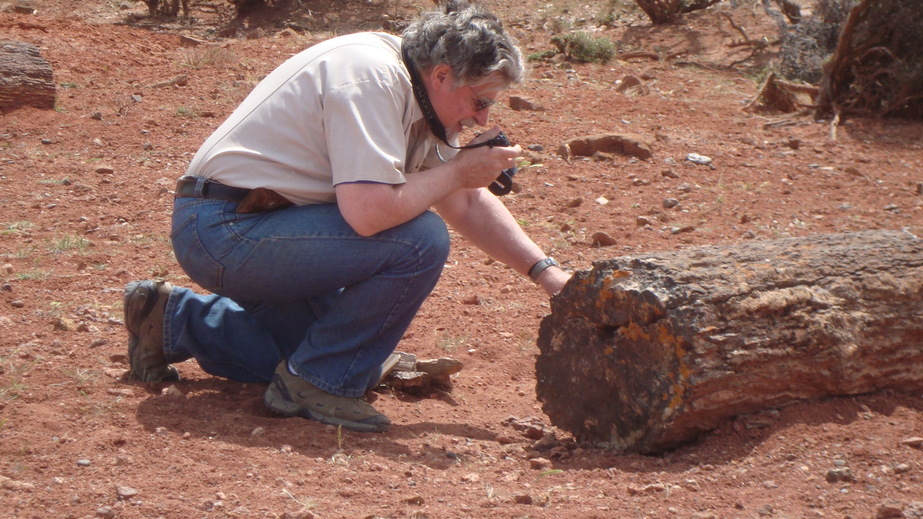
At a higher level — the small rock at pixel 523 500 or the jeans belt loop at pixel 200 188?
the jeans belt loop at pixel 200 188

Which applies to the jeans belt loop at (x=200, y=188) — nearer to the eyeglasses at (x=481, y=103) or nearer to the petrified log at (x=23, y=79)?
the eyeglasses at (x=481, y=103)

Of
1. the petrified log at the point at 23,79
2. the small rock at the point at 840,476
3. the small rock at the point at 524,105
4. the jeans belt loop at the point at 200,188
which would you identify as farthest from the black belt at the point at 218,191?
the small rock at the point at 524,105

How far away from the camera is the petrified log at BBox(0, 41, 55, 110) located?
6062 mm

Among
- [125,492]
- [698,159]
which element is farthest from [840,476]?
[698,159]

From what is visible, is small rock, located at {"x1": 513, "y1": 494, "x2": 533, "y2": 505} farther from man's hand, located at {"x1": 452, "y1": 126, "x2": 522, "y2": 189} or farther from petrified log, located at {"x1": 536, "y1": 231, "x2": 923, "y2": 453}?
man's hand, located at {"x1": 452, "y1": 126, "x2": 522, "y2": 189}

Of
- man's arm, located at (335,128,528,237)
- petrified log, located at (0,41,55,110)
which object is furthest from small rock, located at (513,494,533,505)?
petrified log, located at (0,41,55,110)

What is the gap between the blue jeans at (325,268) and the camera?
270 cm


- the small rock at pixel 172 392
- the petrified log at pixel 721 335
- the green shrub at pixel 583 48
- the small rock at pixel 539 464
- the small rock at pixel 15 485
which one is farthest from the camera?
the green shrub at pixel 583 48

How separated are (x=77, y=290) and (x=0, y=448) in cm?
145

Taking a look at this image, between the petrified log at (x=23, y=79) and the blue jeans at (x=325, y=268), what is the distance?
3813 millimetres

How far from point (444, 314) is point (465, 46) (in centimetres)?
159

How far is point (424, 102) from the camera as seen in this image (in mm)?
2746

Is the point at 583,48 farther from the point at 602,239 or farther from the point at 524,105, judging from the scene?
the point at 602,239

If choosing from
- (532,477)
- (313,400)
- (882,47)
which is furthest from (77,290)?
(882,47)
